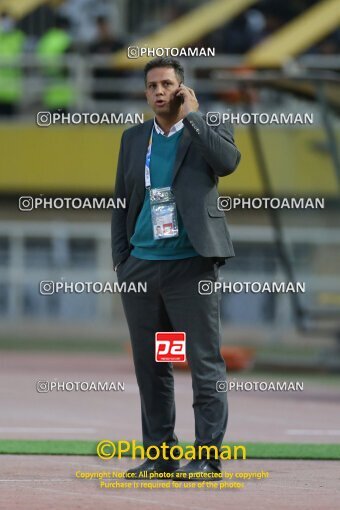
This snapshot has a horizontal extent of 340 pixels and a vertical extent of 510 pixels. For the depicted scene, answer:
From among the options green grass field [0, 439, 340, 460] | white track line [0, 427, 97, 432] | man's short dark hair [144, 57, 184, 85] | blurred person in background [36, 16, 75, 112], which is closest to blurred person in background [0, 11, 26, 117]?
blurred person in background [36, 16, 75, 112]

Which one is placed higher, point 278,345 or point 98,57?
point 98,57

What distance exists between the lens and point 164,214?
809 centimetres

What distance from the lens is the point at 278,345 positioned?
22906 mm

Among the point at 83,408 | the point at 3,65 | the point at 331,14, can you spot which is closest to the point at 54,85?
the point at 3,65

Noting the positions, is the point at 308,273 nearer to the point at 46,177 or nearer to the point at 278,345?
the point at 278,345

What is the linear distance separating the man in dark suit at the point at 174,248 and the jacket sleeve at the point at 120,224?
0.07 ft

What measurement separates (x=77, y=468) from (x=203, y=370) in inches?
50.1

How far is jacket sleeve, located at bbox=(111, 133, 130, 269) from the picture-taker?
27.2 ft

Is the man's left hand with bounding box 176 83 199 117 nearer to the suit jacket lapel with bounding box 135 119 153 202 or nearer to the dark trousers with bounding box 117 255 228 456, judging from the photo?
the suit jacket lapel with bounding box 135 119 153 202

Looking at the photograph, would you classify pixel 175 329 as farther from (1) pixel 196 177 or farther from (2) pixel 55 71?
(2) pixel 55 71

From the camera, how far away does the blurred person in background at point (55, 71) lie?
24906mm

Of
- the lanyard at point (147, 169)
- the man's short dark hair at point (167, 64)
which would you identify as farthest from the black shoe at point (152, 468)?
the man's short dark hair at point (167, 64)

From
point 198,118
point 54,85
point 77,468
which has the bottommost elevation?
point 77,468

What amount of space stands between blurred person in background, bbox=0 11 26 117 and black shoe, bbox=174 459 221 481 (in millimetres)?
17352
